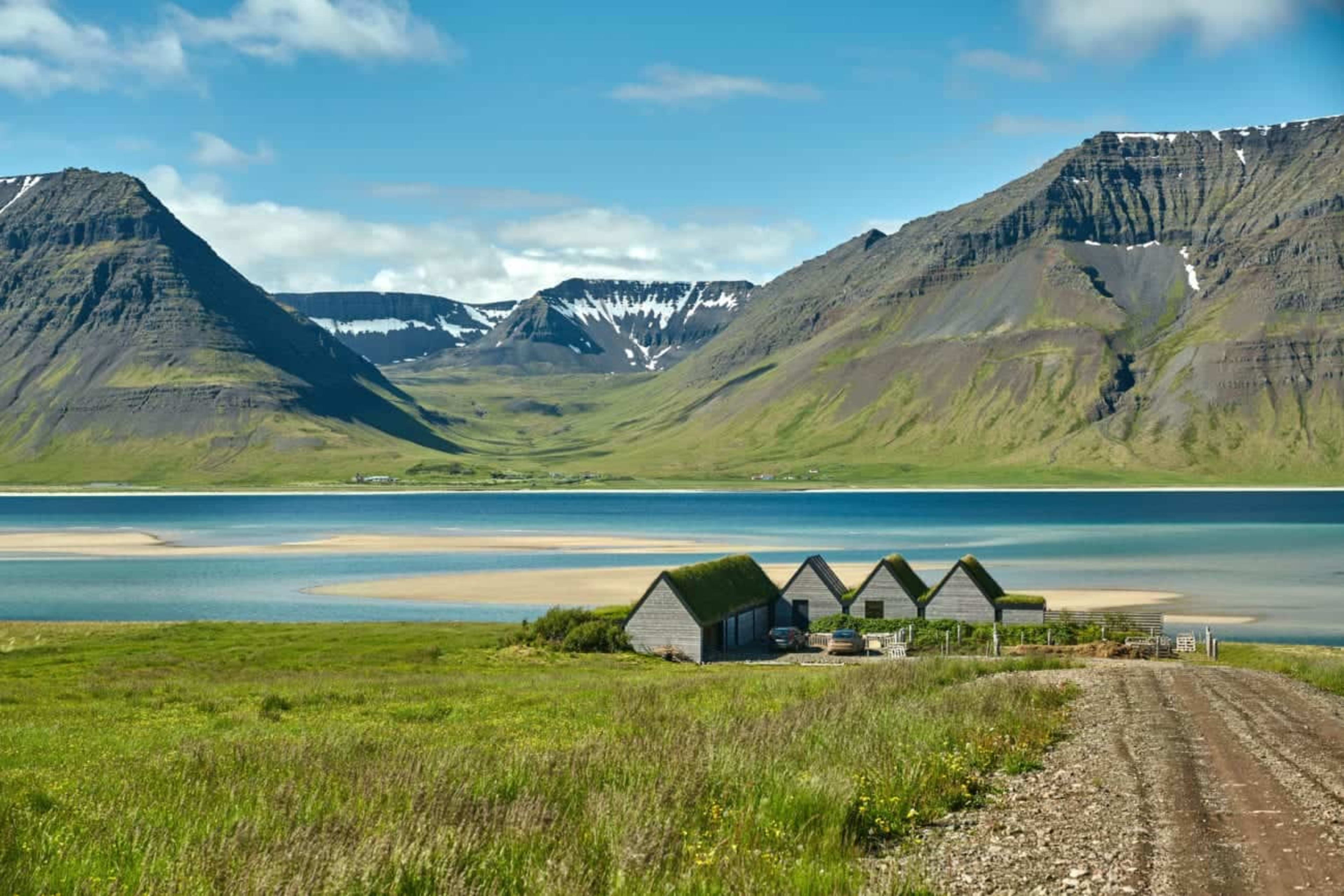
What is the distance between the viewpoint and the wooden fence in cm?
6869

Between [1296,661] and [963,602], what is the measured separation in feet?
75.0

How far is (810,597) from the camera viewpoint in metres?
75.9

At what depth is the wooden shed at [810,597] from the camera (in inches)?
2970

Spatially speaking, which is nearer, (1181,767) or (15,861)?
(15,861)

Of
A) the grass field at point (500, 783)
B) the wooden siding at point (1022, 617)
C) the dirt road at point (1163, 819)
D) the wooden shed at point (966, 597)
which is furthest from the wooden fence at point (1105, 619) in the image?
the dirt road at point (1163, 819)

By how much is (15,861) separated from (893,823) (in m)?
11.3

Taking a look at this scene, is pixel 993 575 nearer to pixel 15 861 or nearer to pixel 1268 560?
pixel 1268 560

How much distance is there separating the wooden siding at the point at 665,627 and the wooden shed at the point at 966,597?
16.0 m

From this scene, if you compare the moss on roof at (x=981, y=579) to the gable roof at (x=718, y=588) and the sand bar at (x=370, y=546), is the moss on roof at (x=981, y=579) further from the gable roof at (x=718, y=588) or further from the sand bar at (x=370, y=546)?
the sand bar at (x=370, y=546)

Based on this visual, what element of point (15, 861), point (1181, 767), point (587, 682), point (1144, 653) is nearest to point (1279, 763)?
point (1181, 767)

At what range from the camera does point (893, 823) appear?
17.3 metres

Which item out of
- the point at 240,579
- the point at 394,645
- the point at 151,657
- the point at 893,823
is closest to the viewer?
the point at 893,823

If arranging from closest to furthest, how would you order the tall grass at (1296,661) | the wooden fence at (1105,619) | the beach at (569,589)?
the tall grass at (1296,661) < the wooden fence at (1105,619) < the beach at (569,589)

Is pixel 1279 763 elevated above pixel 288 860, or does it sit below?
below
